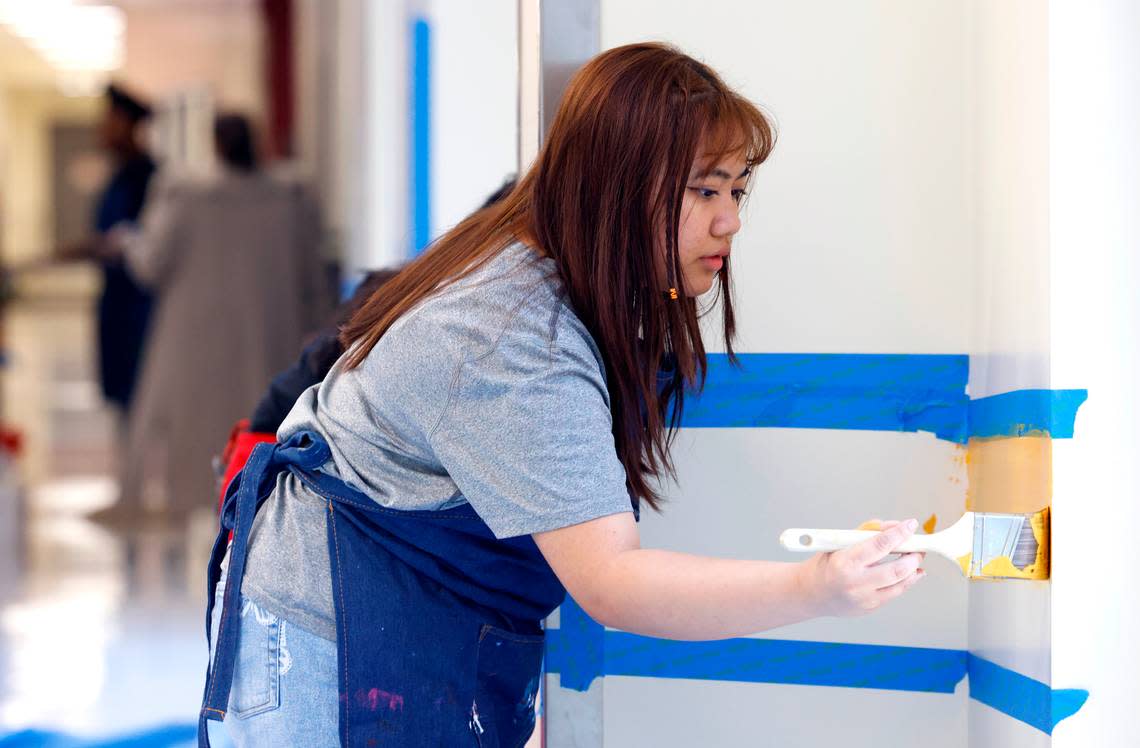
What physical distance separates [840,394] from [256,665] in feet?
2.43

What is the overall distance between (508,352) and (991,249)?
2.08 ft

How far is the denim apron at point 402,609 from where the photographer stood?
3.70 ft

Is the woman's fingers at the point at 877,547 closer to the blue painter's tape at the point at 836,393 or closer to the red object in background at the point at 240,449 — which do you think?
the blue painter's tape at the point at 836,393

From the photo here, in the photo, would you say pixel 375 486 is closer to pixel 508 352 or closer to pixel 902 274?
pixel 508 352

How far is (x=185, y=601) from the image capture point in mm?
3555

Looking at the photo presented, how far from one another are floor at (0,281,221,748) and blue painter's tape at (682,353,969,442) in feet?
4.72

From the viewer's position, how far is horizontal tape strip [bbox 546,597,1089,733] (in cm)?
148

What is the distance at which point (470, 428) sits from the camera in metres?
1.04

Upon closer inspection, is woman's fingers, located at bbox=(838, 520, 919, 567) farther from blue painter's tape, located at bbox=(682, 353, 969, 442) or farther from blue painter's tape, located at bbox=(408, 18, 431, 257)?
blue painter's tape, located at bbox=(408, 18, 431, 257)

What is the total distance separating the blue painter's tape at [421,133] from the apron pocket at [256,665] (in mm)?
1913

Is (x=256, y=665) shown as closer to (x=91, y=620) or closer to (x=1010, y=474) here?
(x=1010, y=474)

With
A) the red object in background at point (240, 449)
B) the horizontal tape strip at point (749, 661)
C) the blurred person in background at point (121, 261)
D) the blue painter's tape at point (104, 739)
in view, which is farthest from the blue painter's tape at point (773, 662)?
the blurred person in background at point (121, 261)

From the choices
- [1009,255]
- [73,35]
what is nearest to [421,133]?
[1009,255]

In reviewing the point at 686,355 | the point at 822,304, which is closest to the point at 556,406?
the point at 686,355
